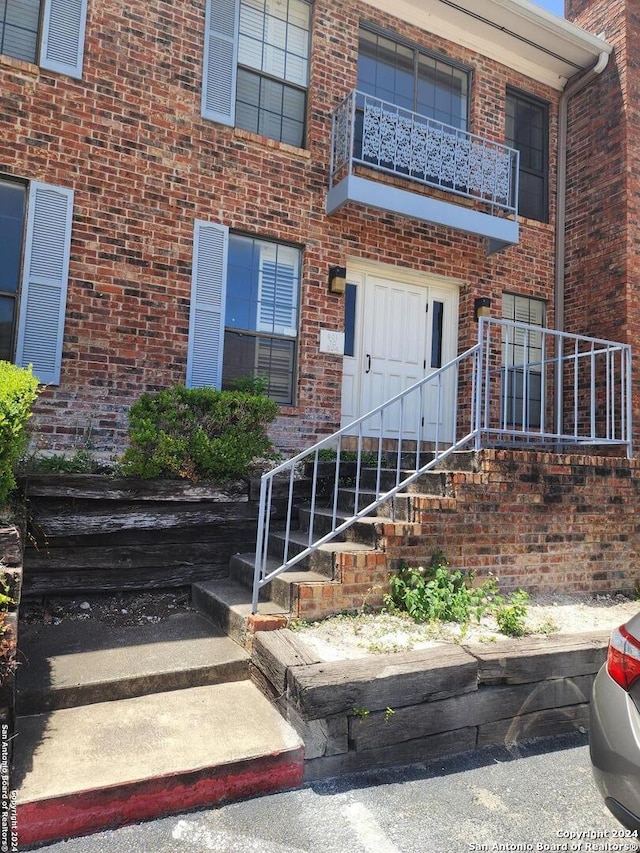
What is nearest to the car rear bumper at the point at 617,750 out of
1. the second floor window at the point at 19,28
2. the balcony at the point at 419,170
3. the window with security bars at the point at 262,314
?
the window with security bars at the point at 262,314

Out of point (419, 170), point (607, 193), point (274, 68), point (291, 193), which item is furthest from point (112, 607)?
point (607, 193)

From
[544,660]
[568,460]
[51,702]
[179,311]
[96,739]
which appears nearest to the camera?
[96,739]

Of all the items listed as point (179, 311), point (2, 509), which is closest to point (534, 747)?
point (2, 509)

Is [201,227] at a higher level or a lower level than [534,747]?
higher

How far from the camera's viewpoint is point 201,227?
6074mm

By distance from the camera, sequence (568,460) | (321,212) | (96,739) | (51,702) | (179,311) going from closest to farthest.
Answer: (96,739), (51,702), (568,460), (179,311), (321,212)

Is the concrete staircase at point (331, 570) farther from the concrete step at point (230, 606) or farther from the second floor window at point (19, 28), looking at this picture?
the second floor window at point (19, 28)

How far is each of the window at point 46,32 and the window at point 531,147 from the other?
17.9 ft

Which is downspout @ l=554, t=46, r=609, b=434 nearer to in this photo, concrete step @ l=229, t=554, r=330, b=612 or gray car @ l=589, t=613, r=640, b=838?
concrete step @ l=229, t=554, r=330, b=612

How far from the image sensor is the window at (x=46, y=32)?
5496mm

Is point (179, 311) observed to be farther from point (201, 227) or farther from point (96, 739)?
point (96, 739)

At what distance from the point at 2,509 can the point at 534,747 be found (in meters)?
3.29

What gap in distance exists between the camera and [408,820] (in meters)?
2.49

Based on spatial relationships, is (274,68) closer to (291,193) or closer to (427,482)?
(291,193)
